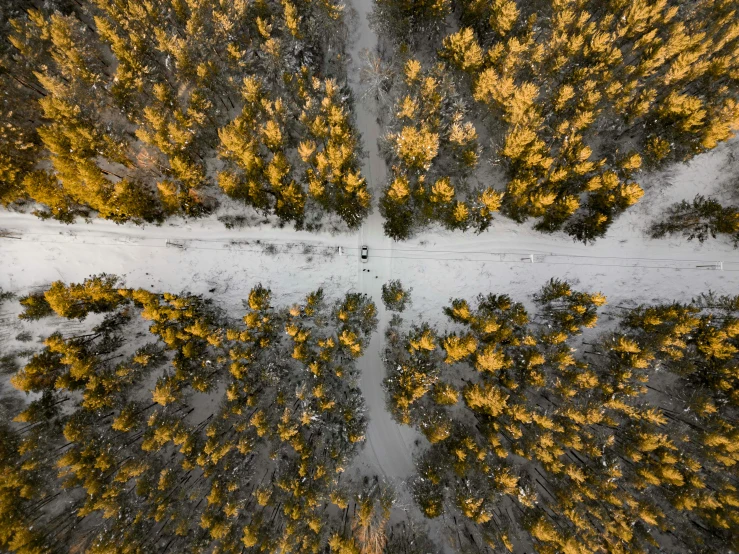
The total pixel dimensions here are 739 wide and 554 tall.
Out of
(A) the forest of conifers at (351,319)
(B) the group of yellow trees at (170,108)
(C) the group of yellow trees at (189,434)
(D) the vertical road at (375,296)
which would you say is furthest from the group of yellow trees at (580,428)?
(B) the group of yellow trees at (170,108)

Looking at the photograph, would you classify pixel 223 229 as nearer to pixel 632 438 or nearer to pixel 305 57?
pixel 305 57

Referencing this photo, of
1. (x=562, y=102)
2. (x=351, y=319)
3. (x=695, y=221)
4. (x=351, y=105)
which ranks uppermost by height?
(x=351, y=105)

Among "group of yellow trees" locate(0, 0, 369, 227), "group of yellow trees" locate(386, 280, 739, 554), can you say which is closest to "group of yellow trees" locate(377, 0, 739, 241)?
"group of yellow trees" locate(0, 0, 369, 227)

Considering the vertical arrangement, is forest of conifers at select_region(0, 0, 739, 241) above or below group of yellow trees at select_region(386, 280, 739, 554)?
above

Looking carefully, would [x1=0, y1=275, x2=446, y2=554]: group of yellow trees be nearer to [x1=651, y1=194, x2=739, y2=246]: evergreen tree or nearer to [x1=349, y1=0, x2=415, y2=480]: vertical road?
[x1=349, y1=0, x2=415, y2=480]: vertical road

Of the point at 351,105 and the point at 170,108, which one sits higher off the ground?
the point at 351,105

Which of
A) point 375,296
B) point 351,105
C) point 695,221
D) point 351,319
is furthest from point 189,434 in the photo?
point 695,221

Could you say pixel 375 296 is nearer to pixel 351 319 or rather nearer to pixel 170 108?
pixel 351 319

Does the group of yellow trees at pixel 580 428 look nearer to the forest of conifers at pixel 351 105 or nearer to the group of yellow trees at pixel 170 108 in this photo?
the forest of conifers at pixel 351 105
